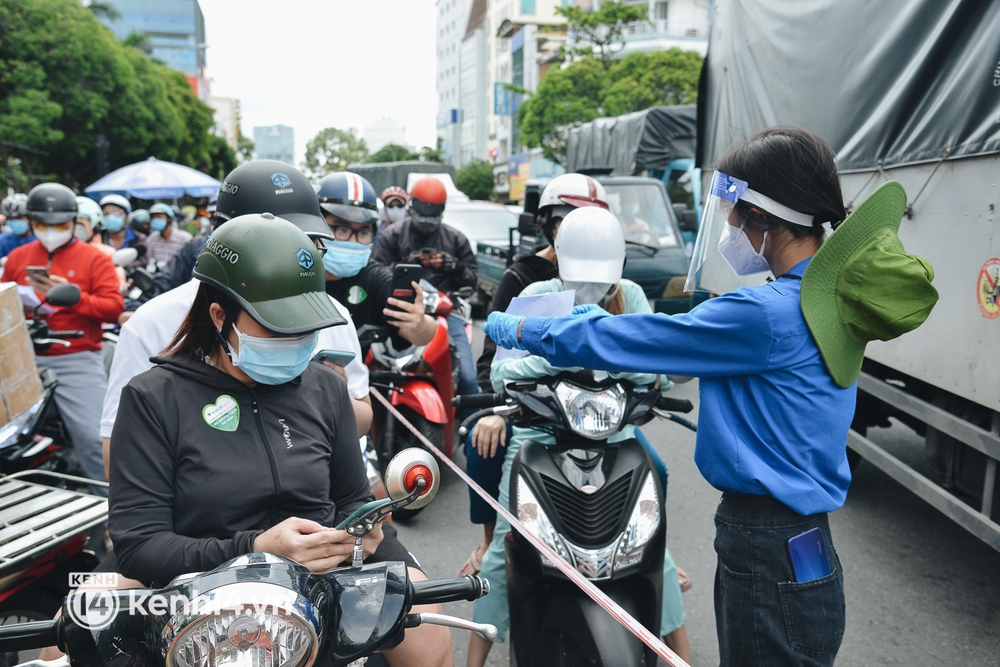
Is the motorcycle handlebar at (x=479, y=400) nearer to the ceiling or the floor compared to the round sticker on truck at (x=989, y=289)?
nearer to the floor

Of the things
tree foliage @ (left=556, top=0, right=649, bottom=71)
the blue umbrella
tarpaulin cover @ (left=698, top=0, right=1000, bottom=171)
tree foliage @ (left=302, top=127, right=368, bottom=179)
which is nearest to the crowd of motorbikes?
tarpaulin cover @ (left=698, top=0, right=1000, bottom=171)

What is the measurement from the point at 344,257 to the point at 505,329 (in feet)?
6.70

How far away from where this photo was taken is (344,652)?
1557 millimetres

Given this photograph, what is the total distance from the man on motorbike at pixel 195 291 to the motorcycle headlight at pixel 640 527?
3.30 feet

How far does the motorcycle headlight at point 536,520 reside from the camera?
8.64 feet

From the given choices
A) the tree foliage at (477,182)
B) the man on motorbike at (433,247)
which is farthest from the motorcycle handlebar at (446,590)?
the tree foliage at (477,182)

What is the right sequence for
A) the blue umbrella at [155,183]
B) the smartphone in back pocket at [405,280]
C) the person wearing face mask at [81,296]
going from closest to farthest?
the smartphone in back pocket at [405,280] → the person wearing face mask at [81,296] → the blue umbrella at [155,183]

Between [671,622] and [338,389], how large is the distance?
161cm

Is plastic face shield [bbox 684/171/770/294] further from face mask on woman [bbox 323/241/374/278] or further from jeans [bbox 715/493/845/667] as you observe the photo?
face mask on woman [bbox 323/241/374/278]

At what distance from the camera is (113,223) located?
977 cm

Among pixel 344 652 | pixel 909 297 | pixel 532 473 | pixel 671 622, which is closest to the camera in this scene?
pixel 344 652

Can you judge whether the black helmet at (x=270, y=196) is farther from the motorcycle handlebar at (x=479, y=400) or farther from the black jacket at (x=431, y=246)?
the black jacket at (x=431, y=246)

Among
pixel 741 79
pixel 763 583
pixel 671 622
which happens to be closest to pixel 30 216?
pixel 671 622

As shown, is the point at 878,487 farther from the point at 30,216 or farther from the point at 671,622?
the point at 30,216
